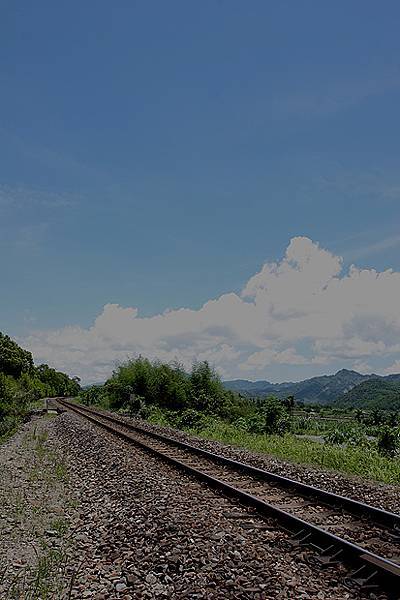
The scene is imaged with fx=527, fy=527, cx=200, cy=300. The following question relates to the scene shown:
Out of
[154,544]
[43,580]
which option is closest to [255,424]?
[154,544]

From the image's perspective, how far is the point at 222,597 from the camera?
15.5ft

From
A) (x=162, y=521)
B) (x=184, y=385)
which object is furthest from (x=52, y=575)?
(x=184, y=385)

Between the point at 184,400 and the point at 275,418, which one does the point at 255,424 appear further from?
the point at 184,400

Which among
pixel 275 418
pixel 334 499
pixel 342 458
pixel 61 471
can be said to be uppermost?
pixel 275 418

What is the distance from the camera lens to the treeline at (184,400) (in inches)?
912

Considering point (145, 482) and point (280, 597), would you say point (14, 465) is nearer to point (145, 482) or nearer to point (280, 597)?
point (145, 482)

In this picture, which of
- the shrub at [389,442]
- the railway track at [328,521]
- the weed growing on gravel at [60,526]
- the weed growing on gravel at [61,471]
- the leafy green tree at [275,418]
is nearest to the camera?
the railway track at [328,521]

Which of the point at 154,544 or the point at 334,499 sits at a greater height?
the point at 334,499

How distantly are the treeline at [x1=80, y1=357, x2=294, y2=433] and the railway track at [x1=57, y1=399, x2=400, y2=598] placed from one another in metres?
11.8

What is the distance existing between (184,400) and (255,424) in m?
16.3

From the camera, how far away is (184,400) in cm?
3844

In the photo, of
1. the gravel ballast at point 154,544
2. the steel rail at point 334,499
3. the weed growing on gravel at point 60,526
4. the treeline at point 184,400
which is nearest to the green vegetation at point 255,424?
the treeline at point 184,400

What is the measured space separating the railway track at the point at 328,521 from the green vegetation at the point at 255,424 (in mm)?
2669

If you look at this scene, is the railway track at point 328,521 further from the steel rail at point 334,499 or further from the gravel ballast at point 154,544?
the gravel ballast at point 154,544
